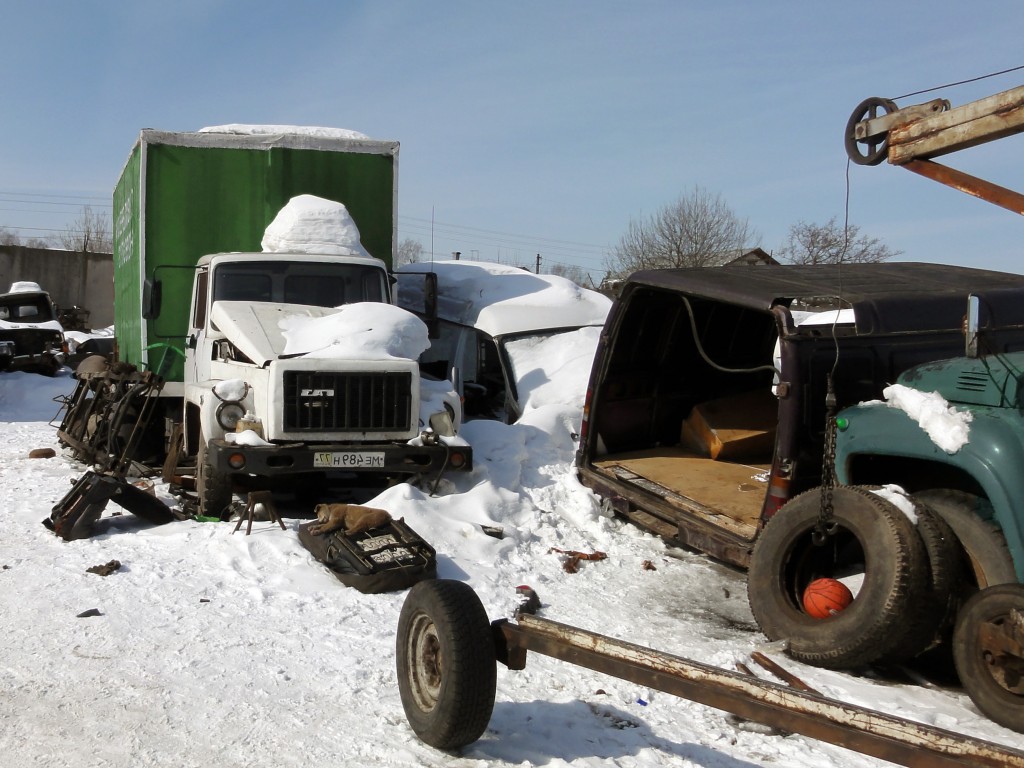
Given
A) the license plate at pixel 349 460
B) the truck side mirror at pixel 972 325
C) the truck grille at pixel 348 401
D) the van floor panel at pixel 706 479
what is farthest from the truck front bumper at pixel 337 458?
the truck side mirror at pixel 972 325

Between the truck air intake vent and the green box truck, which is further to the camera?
the green box truck

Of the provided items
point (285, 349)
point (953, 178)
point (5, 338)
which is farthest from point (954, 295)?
point (5, 338)

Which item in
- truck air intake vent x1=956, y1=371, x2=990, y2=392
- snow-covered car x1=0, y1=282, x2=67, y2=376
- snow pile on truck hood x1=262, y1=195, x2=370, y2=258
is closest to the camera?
truck air intake vent x1=956, y1=371, x2=990, y2=392

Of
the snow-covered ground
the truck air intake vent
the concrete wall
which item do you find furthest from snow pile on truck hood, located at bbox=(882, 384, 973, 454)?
the concrete wall

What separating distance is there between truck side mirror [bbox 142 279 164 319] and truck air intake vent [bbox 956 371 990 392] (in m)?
7.69

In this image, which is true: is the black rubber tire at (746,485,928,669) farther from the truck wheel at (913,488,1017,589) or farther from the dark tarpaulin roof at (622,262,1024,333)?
the dark tarpaulin roof at (622,262,1024,333)

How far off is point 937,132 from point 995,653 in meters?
3.21

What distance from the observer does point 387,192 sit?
11.7 metres

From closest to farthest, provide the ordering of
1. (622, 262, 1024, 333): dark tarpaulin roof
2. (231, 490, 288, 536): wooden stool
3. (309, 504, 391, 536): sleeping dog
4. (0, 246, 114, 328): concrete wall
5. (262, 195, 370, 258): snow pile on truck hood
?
1. (622, 262, 1024, 333): dark tarpaulin roof
2. (309, 504, 391, 536): sleeping dog
3. (231, 490, 288, 536): wooden stool
4. (262, 195, 370, 258): snow pile on truck hood
5. (0, 246, 114, 328): concrete wall

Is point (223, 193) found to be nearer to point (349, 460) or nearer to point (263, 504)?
point (349, 460)

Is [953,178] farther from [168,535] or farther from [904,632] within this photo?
[168,535]

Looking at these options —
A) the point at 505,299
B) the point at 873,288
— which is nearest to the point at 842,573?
the point at 873,288

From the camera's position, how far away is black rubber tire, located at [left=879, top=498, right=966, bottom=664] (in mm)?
4707

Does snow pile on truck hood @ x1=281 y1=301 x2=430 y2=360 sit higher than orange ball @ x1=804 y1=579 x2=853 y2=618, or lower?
higher
